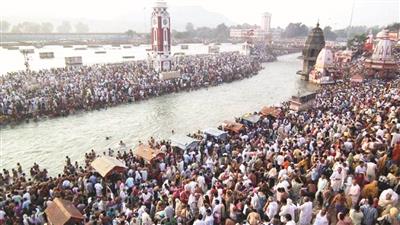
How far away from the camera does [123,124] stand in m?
20.5

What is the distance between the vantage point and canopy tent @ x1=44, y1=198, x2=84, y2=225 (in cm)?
884

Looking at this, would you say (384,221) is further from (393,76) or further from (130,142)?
(393,76)

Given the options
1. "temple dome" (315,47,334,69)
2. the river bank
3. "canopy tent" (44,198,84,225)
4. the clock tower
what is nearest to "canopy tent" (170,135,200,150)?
"canopy tent" (44,198,84,225)

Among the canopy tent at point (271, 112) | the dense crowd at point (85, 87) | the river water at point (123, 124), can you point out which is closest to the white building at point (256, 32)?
the dense crowd at point (85, 87)

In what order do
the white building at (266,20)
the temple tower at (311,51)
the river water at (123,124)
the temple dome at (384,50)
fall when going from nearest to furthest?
the river water at (123,124)
the temple dome at (384,50)
the temple tower at (311,51)
the white building at (266,20)

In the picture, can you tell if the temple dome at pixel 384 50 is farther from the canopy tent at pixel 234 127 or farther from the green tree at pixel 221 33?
the green tree at pixel 221 33

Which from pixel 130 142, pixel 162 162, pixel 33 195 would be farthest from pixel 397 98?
pixel 33 195

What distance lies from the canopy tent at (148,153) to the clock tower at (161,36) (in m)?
20.7

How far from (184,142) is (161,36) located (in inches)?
812

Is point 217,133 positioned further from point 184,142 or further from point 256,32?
point 256,32

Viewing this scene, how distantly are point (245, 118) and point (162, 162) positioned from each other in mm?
6270

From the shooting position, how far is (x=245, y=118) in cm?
1762

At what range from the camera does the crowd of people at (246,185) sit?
7609mm

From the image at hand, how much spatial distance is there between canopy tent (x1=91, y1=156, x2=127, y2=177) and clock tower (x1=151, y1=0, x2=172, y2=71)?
22024mm
